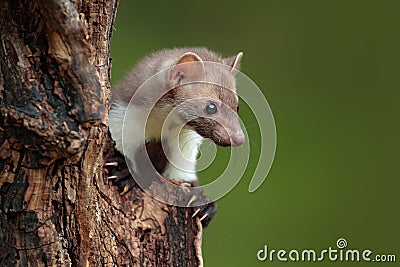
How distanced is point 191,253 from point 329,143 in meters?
2.41

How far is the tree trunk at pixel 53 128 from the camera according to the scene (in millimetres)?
1889

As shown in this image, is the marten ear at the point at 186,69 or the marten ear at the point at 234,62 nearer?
the marten ear at the point at 186,69

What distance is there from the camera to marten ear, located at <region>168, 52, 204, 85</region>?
8.54ft

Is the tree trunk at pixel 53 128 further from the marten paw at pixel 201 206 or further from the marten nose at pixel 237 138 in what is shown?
the marten nose at pixel 237 138

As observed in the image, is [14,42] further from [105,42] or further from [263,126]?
[263,126]

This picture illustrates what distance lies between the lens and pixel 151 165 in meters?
2.68

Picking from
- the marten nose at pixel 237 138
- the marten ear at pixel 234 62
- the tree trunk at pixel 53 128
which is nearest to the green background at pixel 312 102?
the marten ear at pixel 234 62

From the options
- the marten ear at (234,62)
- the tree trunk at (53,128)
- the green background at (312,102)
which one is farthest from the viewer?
the green background at (312,102)

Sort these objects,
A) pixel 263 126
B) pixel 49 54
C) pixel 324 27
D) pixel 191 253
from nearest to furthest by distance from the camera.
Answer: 1. pixel 49 54
2. pixel 263 126
3. pixel 191 253
4. pixel 324 27

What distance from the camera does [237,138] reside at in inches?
100

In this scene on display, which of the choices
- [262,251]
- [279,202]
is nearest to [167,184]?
[262,251]

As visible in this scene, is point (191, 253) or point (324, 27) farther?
point (324, 27)

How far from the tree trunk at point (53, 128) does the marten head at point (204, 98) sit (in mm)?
414

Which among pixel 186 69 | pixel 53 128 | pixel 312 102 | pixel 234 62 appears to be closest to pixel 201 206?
pixel 186 69
